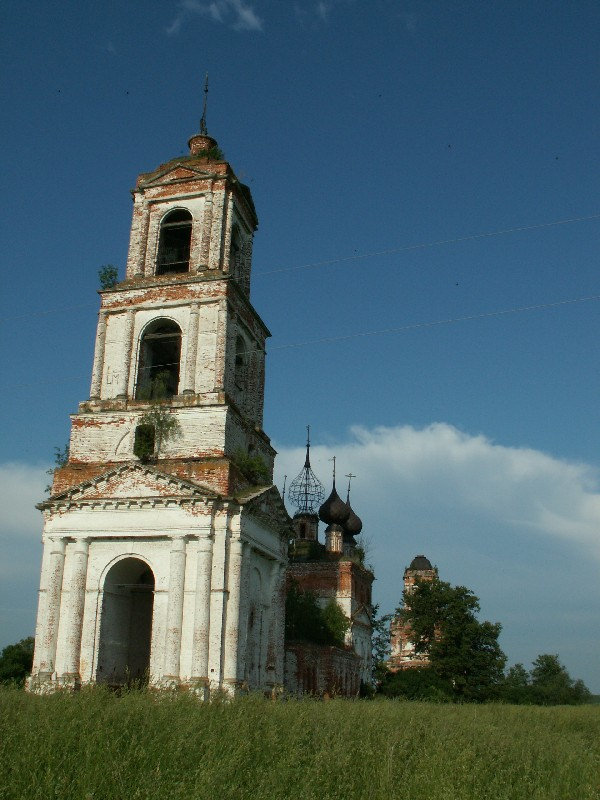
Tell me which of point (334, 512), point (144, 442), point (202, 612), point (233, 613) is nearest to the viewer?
point (202, 612)

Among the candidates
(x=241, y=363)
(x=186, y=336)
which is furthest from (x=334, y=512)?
(x=186, y=336)

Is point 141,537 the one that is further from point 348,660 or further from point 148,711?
point 348,660

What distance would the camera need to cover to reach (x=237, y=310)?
2289 cm

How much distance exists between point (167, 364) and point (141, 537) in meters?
5.20

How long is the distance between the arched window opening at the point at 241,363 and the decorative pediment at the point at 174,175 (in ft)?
16.6

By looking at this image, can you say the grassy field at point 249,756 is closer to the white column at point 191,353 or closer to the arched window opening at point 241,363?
the white column at point 191,353

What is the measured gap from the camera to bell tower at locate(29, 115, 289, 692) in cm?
1897

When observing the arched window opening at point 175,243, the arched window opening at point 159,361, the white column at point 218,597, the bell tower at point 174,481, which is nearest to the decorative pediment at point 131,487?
the bell tower at point 174,481

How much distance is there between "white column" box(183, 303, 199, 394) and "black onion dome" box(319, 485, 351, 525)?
24705 millimetres

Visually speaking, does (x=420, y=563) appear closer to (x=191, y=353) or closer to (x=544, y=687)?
(x=544, y=687)

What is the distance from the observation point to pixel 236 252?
24875 mm

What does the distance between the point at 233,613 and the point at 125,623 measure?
3.80 m

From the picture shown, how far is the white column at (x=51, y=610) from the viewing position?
62.4 feet

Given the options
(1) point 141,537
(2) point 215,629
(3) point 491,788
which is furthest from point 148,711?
(1) point 141,537
